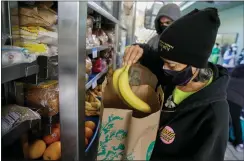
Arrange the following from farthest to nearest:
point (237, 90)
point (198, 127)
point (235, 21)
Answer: point (235, 21), point (237, 90), point (198, 127)

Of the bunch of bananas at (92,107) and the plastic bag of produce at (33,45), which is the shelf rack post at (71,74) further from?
the bunch of bananas at (92,107)

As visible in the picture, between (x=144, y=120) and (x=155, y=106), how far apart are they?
163mm

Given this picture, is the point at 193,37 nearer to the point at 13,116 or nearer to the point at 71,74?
the point at 71,74

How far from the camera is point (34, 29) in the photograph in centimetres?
95

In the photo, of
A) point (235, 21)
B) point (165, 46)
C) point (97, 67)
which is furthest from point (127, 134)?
point (235, 21)

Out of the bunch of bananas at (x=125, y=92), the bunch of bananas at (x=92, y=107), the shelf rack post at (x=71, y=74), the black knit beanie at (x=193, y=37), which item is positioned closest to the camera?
the shelf rack post at (x=71, y=74)

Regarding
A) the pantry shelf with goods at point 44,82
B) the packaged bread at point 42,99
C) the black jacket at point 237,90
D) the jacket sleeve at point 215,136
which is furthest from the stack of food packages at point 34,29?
the black jacket at point 237,90

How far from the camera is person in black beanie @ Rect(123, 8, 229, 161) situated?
86 centimetres

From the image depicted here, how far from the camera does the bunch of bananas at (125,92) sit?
805 mm

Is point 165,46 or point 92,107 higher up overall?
point 165,46

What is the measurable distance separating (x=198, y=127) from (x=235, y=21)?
8.10 meters

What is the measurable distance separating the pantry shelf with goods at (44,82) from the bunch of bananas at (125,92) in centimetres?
6

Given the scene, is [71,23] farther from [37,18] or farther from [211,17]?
[211,17]

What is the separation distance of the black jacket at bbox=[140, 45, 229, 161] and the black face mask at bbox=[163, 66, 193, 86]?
0.36ft
